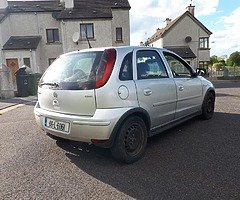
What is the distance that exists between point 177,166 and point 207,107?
2897 millimetres

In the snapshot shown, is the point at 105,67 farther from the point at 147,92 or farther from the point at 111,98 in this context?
the point at 147,92

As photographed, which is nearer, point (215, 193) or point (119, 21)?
point (215, 193)

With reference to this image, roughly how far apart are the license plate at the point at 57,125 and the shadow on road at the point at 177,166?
619 mm

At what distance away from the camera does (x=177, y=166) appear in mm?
3457

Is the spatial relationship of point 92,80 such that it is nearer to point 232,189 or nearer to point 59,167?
point 59,167

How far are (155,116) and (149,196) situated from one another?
1.59m

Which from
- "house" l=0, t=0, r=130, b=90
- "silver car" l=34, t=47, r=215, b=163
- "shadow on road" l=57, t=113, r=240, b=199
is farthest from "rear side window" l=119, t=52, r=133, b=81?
"house" l=0, t=0, r=130, b=90

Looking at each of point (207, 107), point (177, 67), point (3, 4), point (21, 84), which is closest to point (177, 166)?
point (177, 67)

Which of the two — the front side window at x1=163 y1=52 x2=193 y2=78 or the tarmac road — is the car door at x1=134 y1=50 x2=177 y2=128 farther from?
the tarmac road

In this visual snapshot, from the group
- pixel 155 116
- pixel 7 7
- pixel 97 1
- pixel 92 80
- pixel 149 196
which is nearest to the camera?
pixel 149 196

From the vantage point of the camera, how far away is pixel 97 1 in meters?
25.4

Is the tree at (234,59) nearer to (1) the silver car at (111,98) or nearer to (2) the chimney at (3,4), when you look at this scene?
(2) the chimney at (3,4)

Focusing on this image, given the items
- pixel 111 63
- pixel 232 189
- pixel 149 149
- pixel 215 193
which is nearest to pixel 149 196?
pixel 215 193

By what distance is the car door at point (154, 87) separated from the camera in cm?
375
